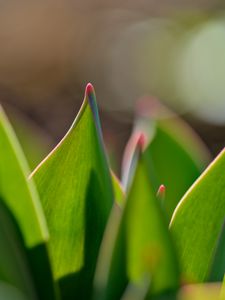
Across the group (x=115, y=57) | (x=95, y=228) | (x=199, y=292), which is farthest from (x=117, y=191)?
(x=115, y=57)

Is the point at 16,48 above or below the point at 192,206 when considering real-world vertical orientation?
below

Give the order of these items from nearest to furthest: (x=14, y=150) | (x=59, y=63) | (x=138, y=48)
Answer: (x=14, y=150) < (x=59, y=63) < (x=138, y=48)

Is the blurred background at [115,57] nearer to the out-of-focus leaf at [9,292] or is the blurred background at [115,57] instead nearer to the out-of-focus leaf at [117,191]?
the out-of-focus leaf at [117,191]

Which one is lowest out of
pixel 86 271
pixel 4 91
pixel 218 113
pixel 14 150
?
pixel 218 113

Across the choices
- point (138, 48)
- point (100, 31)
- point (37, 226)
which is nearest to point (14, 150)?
point (37, 226)

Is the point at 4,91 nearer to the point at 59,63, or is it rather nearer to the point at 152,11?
the point at 59,63

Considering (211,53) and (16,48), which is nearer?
(16,48)

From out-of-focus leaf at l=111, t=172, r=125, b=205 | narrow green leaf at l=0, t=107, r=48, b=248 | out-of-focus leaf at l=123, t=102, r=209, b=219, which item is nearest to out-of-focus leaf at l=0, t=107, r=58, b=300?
narrow green leaf at l=0, t=107, r=48, b=248
